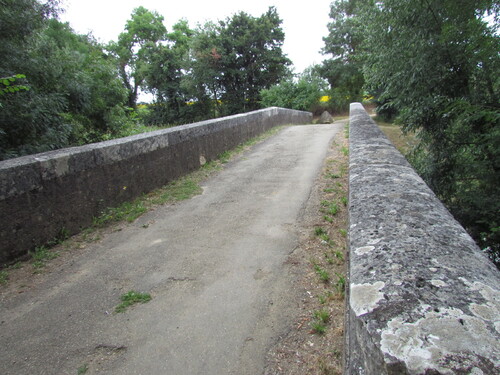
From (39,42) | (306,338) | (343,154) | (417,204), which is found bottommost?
(306,338)

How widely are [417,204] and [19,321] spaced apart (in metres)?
2.65

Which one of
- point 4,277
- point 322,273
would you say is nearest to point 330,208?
point 322,273

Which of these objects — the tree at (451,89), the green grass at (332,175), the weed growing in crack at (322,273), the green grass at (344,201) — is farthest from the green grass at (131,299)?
the tree at (451,89)

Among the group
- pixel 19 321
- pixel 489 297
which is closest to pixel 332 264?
pixel 489 297

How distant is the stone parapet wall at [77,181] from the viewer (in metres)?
2.76

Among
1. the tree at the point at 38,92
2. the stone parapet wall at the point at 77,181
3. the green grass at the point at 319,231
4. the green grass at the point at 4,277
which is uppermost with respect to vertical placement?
the tree at the point at 38,92

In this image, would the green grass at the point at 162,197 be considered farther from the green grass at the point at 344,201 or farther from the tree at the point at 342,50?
the tree at the point at 342,50

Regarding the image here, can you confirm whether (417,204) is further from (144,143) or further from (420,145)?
(420,145)

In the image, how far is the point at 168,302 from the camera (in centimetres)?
224

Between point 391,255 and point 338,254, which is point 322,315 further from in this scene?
point 391,255

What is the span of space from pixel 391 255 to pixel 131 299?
1900 millimetres

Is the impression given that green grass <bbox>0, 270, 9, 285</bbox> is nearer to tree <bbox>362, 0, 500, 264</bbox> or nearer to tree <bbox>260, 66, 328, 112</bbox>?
tree <bbox>362, 0, 500, 264</bbox>

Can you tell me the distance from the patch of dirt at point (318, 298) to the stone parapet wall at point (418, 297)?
0.44 m

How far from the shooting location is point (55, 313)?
218 cm
